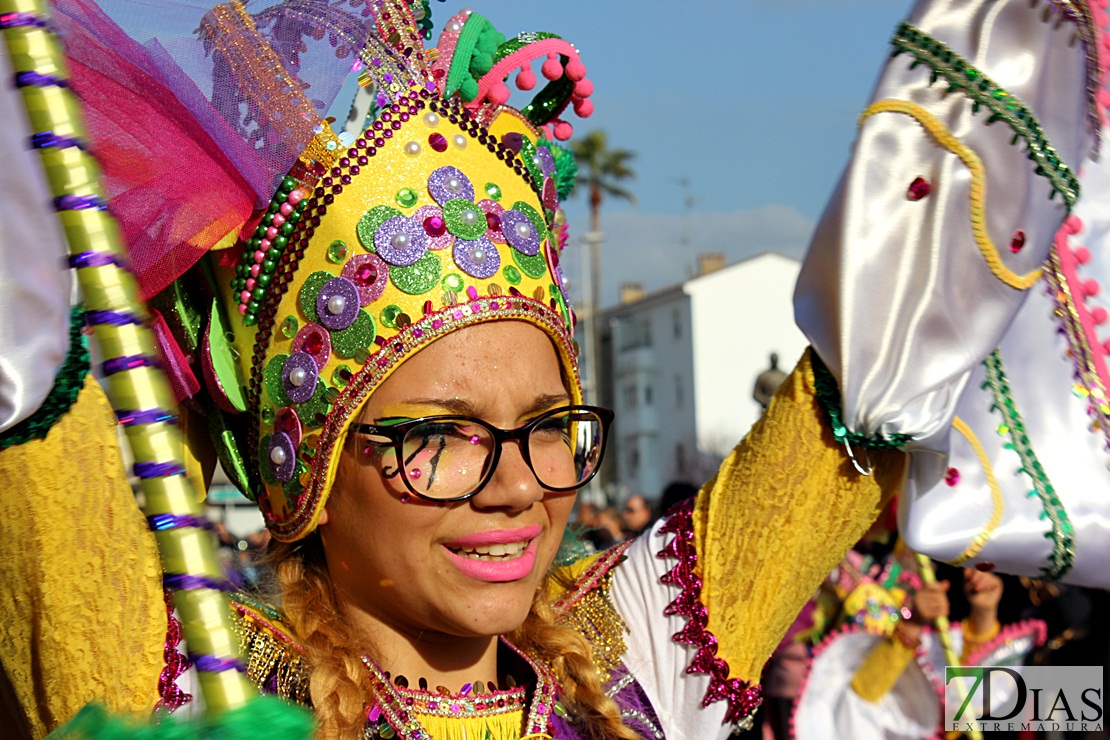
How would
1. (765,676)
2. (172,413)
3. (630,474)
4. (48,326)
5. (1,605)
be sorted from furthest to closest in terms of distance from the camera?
(630,474), (765,676), (1,605), (48,326), (172,413)

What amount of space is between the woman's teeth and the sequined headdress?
250mm

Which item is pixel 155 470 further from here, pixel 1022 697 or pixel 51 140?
pixel 1022 697

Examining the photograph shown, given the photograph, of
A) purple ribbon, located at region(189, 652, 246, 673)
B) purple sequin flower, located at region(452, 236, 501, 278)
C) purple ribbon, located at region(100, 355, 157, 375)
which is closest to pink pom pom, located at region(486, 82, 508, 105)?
purple sequin flower, located at region(452, 236, 501, 278)

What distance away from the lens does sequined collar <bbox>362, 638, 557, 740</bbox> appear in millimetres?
2008

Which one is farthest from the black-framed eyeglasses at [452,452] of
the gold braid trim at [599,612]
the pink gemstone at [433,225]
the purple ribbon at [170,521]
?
the purple ribbon at [170,521]

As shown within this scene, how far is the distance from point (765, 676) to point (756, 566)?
221 centimetres

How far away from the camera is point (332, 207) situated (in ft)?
6.66

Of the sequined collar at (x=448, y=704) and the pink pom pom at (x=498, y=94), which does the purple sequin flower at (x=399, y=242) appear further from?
the sequined collar at (x=448, y=704)

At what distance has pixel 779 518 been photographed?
7.27ft

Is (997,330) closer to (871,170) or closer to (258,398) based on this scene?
(871,170)

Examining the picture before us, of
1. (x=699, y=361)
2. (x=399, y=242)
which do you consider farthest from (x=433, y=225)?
(x=699, y=361)

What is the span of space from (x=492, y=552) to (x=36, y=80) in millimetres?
1080

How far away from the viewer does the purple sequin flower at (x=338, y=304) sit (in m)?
1.99

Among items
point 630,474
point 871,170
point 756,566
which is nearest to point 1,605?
point 756,566
